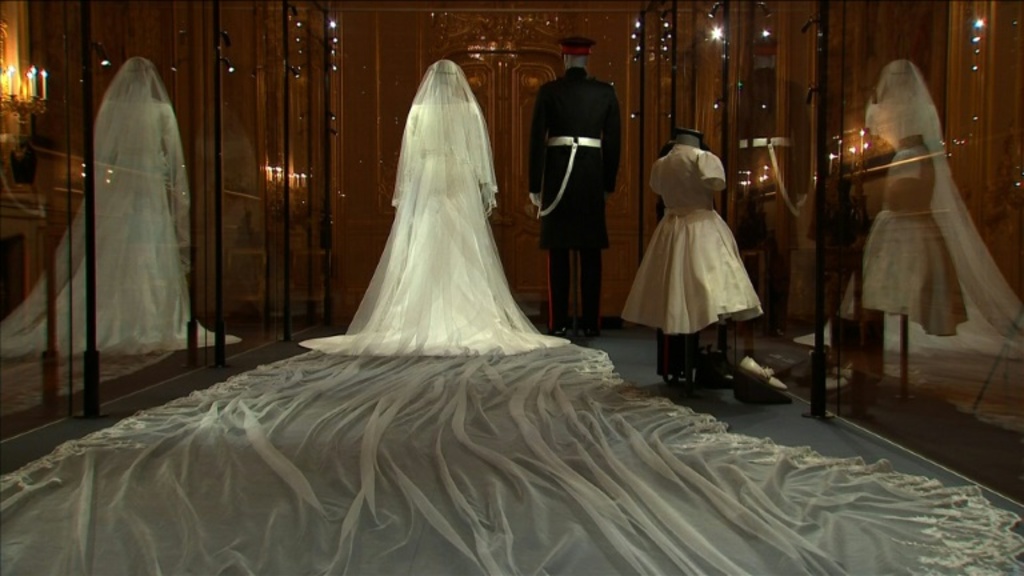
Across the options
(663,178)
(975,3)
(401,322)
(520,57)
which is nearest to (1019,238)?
(975,3)

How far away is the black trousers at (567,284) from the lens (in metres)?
5.40

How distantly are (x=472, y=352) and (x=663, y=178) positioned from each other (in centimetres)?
153

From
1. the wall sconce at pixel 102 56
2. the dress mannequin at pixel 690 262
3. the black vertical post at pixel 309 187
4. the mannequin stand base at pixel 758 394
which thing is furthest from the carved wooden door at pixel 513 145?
the wall sconce at pixel 102 56

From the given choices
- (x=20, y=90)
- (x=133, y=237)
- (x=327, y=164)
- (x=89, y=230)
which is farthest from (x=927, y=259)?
(x=327, y=164)

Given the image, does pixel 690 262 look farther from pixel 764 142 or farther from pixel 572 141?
pixel 572 141

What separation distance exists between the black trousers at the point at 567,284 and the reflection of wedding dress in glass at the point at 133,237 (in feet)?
8.01

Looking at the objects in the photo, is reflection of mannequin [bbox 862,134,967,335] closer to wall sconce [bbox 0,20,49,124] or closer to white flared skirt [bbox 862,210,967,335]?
white flared skirt [bbox 862,210,967,335]

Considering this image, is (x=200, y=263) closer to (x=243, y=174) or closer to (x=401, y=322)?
(x=243, y=174)

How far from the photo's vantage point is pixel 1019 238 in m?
1.83

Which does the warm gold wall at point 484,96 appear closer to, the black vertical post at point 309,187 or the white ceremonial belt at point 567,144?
the black vertical post at point 309,187

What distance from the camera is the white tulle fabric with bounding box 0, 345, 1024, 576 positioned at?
1.44 meters

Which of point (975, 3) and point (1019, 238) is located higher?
point (975, 3)

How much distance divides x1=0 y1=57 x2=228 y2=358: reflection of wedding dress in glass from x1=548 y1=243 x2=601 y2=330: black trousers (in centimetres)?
244

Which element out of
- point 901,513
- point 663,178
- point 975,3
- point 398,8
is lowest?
point 901,513
